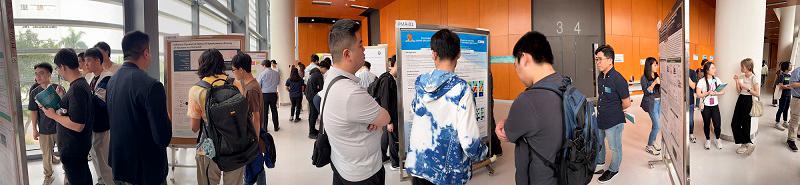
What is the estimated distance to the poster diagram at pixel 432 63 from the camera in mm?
3711

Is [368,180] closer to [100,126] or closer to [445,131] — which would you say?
[445,131]

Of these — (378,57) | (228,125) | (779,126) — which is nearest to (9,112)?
(228,125)

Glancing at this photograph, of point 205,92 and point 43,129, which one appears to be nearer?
point 205,92

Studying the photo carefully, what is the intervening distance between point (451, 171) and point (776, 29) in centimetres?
2870

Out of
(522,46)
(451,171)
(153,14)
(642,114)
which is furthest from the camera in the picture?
(642,114)

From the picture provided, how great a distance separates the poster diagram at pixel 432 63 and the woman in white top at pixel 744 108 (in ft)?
12.3

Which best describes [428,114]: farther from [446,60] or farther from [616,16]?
[616,16]

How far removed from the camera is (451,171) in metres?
2.09

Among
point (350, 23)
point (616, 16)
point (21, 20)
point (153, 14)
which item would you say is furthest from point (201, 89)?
point (616, 16)

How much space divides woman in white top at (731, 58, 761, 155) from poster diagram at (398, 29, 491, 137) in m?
3.76

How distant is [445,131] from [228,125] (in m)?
1.31

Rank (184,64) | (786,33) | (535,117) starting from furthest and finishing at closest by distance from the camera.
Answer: (786,33), (184,64), (535,117)

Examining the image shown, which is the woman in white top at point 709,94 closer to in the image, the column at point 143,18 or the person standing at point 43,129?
the column at point 143,18

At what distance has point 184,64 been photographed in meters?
3.76
